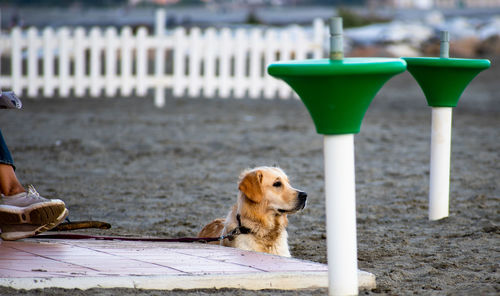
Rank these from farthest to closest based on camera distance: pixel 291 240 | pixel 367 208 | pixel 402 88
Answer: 1. pixel 402 88
2. pixel 367 208
3. pixel 291 240

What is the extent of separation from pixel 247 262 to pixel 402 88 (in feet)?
50.9

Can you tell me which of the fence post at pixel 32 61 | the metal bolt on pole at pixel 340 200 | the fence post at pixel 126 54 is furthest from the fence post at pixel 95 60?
the metal bolt on pole at pixel 340 200

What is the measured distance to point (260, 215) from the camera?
505 centimetres

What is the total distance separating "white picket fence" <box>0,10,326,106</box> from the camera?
1477cm

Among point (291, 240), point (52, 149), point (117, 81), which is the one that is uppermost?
point (117, 81)

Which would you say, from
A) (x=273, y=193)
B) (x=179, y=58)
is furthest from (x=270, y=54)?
(x=273, y=193)

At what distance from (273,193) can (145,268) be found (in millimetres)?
1490

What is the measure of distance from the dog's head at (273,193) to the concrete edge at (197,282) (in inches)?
48.7

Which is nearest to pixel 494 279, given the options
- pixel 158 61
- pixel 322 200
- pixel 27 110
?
pixel 322 200

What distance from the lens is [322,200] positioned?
6.82 meters

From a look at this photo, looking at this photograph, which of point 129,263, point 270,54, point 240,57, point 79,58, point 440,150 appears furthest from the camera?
point 270,54

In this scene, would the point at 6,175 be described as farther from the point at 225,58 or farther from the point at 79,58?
the point at 225,58

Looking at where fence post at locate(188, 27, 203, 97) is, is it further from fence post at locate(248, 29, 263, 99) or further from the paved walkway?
the paved walkway

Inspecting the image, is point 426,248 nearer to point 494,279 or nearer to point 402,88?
point 494,279
